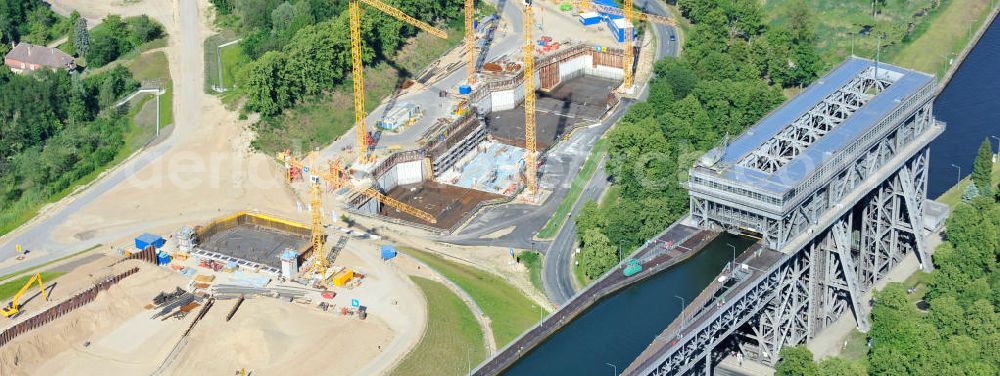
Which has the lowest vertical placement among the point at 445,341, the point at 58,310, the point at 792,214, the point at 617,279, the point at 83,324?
the point at 445,341

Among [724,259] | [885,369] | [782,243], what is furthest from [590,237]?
[885,369]

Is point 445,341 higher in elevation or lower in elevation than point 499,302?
lower

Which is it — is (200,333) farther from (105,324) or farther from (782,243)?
(782,243)

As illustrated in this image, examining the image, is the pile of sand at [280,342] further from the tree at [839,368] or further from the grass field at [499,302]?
the tree at [839,368]

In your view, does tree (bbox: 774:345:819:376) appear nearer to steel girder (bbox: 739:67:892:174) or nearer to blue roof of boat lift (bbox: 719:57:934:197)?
blue roof of boat lift (bbox: 719:57:934:197)

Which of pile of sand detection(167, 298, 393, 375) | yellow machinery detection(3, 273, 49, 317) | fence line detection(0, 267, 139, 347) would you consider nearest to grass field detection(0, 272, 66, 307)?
yellow machinery detection(3, 273, 49, 317)

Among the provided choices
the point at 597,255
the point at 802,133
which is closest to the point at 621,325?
the point at 597,255

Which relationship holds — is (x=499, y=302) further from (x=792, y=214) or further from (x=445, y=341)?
(x=792, y=214)
